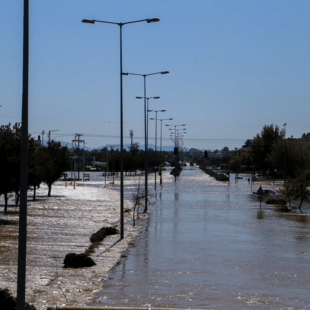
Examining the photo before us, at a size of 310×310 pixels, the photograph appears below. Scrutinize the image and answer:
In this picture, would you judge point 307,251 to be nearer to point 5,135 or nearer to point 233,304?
point 233,304

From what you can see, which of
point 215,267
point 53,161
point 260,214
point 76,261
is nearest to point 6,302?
point 76,261

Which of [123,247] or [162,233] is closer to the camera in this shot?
[123,247]

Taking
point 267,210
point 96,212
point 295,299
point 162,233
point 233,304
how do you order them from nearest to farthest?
1. point 233,304
2. point 295,299
3. point 162,233
4. point 96,212
5. point 267,210

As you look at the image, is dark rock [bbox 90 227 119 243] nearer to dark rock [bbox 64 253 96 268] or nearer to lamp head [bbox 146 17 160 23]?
dark rock [bbox 64 253 96 268]

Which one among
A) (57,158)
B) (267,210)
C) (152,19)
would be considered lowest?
(267,210)

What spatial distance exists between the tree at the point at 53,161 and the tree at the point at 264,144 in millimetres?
61202

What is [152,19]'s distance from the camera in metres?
22.8

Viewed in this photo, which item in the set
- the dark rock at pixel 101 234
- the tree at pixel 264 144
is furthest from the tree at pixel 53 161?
the tree at pixel 264 144

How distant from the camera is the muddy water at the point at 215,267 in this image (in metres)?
13.3

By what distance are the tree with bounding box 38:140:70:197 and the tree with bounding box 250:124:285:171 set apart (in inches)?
2410

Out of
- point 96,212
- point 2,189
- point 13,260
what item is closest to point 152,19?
point 13,260

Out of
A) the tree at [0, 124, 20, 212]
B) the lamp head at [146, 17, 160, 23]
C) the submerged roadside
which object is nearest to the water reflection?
the submerged roadside

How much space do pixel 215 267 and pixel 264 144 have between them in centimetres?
9764

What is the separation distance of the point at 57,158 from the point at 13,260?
43.8 metres
